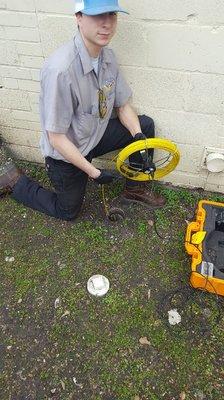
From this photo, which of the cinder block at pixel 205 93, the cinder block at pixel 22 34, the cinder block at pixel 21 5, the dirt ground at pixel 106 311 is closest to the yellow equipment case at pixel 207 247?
the dirt ground at pixel 106 311

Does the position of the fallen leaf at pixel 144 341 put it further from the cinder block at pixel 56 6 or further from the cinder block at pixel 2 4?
the cinder block at pixel 2 4

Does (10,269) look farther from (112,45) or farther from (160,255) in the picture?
(112,45)

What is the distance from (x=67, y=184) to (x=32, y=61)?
1106mm

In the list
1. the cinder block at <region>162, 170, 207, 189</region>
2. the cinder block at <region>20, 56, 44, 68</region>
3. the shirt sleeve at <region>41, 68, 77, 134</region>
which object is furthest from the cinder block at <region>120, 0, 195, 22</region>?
the cinder block at <region>162, 170, 207, 189</region>

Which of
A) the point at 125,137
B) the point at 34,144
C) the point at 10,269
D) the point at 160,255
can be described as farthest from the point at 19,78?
the point at 160,255

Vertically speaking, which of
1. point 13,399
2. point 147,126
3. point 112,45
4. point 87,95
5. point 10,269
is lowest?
point 13,399

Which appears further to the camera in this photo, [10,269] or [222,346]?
[10,269]

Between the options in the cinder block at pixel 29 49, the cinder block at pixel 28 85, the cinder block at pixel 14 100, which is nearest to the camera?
the cinder block at pixel 29 49

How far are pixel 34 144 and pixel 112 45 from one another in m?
1.47

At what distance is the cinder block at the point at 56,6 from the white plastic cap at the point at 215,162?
1.67 meters

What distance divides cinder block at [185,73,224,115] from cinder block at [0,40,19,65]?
58.8 inches

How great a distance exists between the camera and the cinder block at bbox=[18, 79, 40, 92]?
3.36 m

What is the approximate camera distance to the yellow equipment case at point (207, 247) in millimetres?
2828

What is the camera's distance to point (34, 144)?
393 cm
